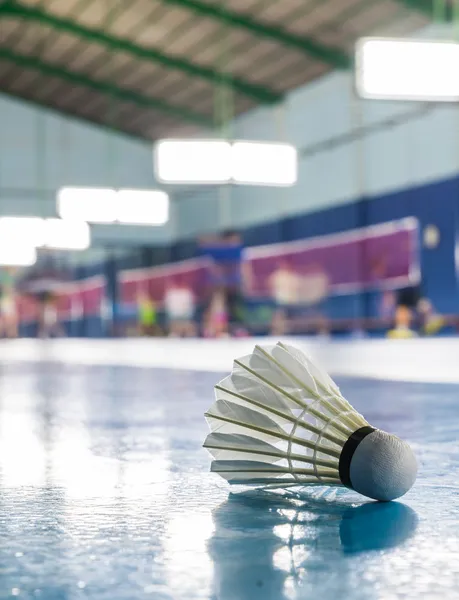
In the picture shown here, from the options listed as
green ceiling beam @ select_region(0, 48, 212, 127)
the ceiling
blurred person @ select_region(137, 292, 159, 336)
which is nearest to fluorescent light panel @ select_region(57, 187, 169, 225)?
the ceiling

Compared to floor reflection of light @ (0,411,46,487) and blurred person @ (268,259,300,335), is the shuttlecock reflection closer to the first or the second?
floor reflection of light @ (0,411,46,487)

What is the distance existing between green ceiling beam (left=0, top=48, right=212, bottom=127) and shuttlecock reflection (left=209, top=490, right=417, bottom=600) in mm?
19758

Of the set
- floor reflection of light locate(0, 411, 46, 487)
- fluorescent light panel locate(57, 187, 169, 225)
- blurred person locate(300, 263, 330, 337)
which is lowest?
floor reflection of light locate(0, 411, 46, 487)

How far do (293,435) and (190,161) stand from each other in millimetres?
11510

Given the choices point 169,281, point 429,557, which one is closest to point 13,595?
point 429,557

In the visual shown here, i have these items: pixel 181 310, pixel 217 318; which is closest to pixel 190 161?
pixel 217 318

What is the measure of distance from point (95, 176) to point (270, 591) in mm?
24524

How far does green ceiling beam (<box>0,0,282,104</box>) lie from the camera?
1634 centimetres

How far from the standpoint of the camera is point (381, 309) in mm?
16594

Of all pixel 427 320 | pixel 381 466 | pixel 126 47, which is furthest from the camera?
pixel 126 47

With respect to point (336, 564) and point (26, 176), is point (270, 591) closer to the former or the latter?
point (336, 564)

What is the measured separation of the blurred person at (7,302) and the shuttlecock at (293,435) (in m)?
25.5

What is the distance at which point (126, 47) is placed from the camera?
17734 millimetres

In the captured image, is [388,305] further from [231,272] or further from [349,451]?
[349,451]
